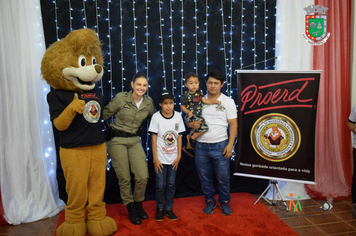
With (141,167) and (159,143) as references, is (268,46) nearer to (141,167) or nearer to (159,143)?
(159,143)

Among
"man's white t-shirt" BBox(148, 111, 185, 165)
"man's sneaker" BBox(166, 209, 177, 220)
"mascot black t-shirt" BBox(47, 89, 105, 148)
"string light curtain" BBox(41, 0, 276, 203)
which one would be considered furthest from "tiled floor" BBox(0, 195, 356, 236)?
"string light curtain" BBox(41, 0, 276, 203)

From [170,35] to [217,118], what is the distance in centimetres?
114

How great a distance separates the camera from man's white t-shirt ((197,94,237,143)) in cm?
261

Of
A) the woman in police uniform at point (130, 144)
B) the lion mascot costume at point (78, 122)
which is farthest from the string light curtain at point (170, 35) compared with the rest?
the lion mascot costume at point (78, 122)

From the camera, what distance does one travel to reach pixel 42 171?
107 inches

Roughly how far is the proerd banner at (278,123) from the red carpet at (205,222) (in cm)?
42

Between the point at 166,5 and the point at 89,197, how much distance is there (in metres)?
2.18

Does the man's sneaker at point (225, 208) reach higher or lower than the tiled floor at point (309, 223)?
higher

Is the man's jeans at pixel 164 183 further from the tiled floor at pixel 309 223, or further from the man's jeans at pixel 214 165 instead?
the tiled floor at pixel 309 223

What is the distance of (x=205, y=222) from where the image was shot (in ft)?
8.20

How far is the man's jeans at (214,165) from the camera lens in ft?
8.61

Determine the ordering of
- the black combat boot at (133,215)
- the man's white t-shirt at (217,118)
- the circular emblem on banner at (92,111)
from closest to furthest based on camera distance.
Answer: the circular emblem on banner at (92,111) < the black combat boot at (133,215) < the man's white t-shirt at (217,118)

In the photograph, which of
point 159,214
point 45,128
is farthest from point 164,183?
point 45,128

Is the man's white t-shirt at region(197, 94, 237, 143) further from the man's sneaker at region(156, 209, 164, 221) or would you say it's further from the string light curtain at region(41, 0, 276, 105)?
the man's sneaker at region(156, 209, 164, 221)
